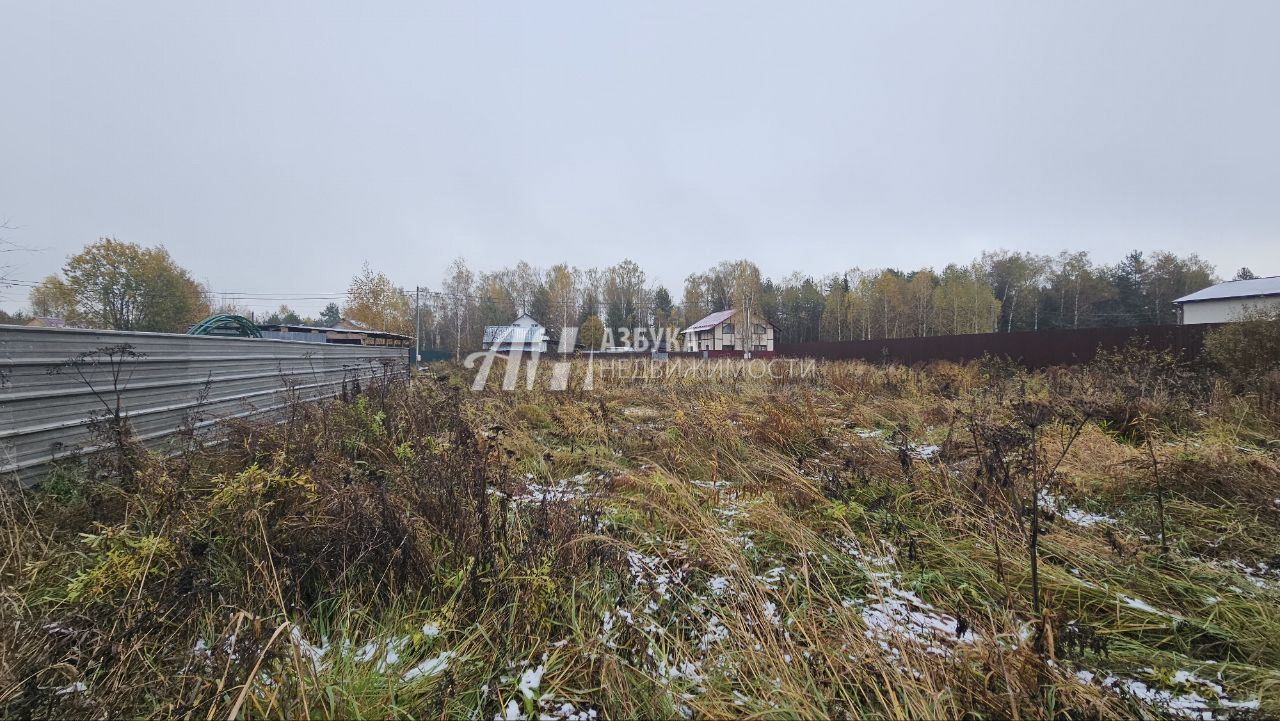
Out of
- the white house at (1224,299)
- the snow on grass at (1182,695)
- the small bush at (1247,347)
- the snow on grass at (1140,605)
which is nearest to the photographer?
the snow on grass at (1182,695)

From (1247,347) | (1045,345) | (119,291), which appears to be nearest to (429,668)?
(1247,347)

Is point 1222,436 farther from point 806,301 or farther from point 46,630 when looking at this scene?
point 806,301

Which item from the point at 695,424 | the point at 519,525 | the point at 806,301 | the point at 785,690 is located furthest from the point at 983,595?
the point at 806,301

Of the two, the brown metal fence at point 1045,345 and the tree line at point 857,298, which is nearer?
the brown metal fence at point 1045,345

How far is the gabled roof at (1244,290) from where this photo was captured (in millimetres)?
18859

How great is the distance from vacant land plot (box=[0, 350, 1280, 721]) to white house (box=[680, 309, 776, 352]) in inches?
1221

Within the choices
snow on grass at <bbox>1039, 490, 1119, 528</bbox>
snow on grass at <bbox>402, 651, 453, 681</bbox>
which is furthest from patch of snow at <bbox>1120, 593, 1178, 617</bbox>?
snow on grass at <bbox>402, 651, 453, 681</bbox>

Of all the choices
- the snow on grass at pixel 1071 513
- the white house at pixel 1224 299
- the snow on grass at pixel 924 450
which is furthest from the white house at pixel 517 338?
the white house at pixel 1224 299

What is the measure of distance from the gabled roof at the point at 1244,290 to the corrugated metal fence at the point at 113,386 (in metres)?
34.5

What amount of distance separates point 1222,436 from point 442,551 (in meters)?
5.99

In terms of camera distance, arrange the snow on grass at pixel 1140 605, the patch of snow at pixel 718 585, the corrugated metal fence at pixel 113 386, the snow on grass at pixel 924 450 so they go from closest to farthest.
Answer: the snow on grass at pixel 1140 605, the patch of snow at pixel 718 585, the corrugated metal fence at pixel 113 386, the snow on grass at pixel 924 450

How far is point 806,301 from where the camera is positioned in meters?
44.8

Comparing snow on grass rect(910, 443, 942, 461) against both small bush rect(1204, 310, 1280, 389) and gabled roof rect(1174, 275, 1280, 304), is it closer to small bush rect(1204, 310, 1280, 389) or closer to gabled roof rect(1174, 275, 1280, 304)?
small bush rect(1204, 310, 1280, 389)

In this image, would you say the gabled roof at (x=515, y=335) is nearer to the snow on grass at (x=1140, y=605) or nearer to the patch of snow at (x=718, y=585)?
the patch of snow at (x=718, y=585)
